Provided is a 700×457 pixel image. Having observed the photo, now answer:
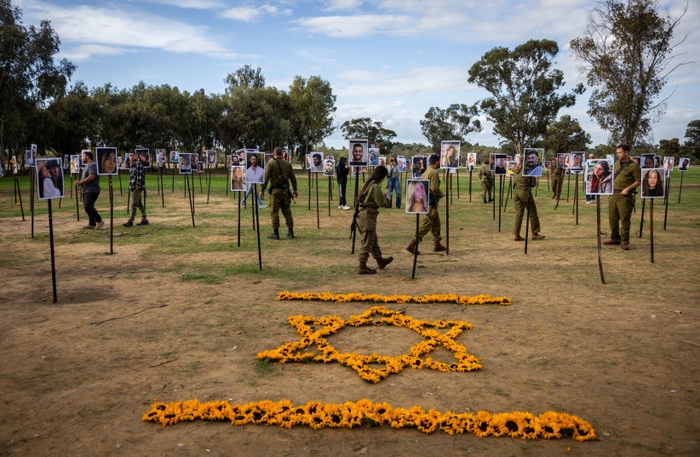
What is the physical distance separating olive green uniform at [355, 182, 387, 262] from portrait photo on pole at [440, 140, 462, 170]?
4174 mm

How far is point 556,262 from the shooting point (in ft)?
38.4

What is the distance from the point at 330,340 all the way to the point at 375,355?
3.06ft

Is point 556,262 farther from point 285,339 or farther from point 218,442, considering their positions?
point 218,442

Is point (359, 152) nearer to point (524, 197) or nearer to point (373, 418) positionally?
point (524, 197)

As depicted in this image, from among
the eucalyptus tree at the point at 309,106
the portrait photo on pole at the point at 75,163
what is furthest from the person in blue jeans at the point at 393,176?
the eucalyptus tree at the point at 309,106

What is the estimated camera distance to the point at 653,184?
11.6 meters

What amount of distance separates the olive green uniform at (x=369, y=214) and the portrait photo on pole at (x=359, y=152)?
3653 millimetres

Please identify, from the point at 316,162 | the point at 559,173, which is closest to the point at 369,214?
the point at 316,162

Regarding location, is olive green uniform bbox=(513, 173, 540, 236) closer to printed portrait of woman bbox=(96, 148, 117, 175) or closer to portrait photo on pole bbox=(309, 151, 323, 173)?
portrait photo on pole bbox=(309, 151, 323, 173)

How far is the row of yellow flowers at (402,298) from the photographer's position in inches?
337

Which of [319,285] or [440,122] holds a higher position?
[440,122]

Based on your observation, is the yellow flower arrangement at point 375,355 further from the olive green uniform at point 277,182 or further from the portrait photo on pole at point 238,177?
the portrait photo on pole at point 238,177

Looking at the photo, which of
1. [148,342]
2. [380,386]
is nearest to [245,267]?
[148,342]

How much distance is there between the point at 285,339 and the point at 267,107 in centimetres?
5764
